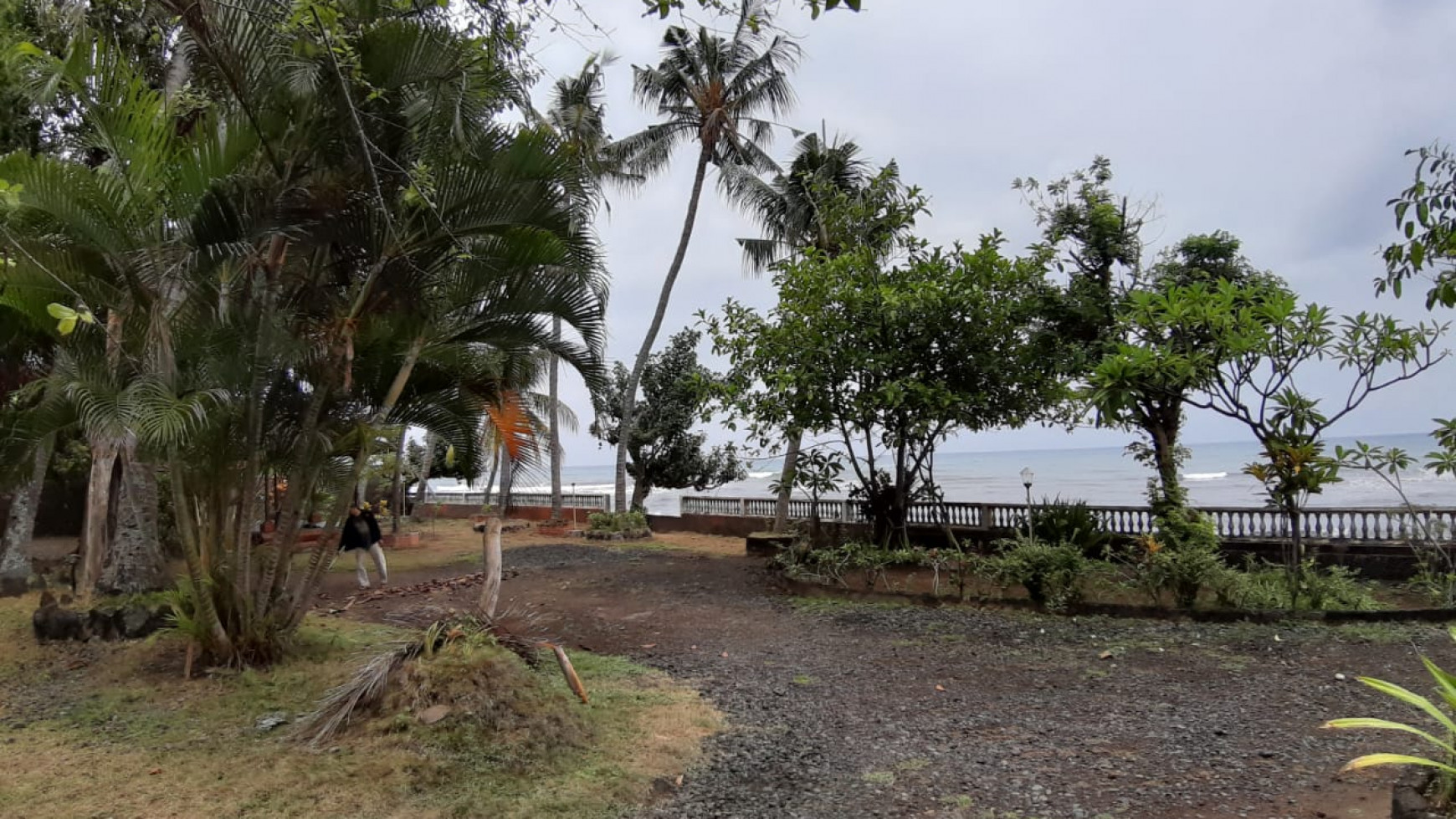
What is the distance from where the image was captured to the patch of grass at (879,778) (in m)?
4.19

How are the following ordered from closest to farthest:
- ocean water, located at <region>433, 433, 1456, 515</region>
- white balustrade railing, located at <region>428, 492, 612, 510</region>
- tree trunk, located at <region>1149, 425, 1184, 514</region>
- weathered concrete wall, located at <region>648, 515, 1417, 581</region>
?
weathered concrete wall, located at <region>648, 515, 1417, 581</region> → tree trunk, located at <region>1149, 425, 1184, 514</region> → white balustrade railing, located at <region>428, 492, 612, 510</region> → ocean water, located at <region>433, 433, 1456, 515</region>

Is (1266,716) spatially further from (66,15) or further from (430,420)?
(66,15)

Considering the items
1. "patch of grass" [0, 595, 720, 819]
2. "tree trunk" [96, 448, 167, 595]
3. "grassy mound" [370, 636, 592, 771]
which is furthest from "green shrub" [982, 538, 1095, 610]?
"tree trunk" [96, 448, 167, 595]

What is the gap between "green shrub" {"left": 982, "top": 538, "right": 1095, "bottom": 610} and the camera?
8.59 meters

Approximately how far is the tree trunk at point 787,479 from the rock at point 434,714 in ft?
24.2

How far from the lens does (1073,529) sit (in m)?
11.2

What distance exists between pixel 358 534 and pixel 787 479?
5.90 meters

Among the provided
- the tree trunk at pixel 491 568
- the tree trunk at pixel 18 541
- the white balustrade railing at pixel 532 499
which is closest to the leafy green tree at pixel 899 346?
the tree trunk at pixel 491 568

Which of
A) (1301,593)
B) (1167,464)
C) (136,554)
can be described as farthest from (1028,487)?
(136,554)

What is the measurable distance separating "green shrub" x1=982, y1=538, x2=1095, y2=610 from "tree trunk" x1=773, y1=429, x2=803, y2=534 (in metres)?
3.33

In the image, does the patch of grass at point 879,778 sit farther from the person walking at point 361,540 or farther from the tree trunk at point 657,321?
the tree trunk at point 657,321

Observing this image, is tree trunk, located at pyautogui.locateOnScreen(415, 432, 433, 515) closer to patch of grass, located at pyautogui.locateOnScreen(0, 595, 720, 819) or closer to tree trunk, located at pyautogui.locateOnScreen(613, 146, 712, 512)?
tree trunk, located at pyautogui.locateOnScreen(613, 146, 712, 512)

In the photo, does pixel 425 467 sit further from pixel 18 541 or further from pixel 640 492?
pixel 18 541

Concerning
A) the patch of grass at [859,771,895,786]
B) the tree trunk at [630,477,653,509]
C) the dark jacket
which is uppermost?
the tree trunk at [630,477,653,509]
